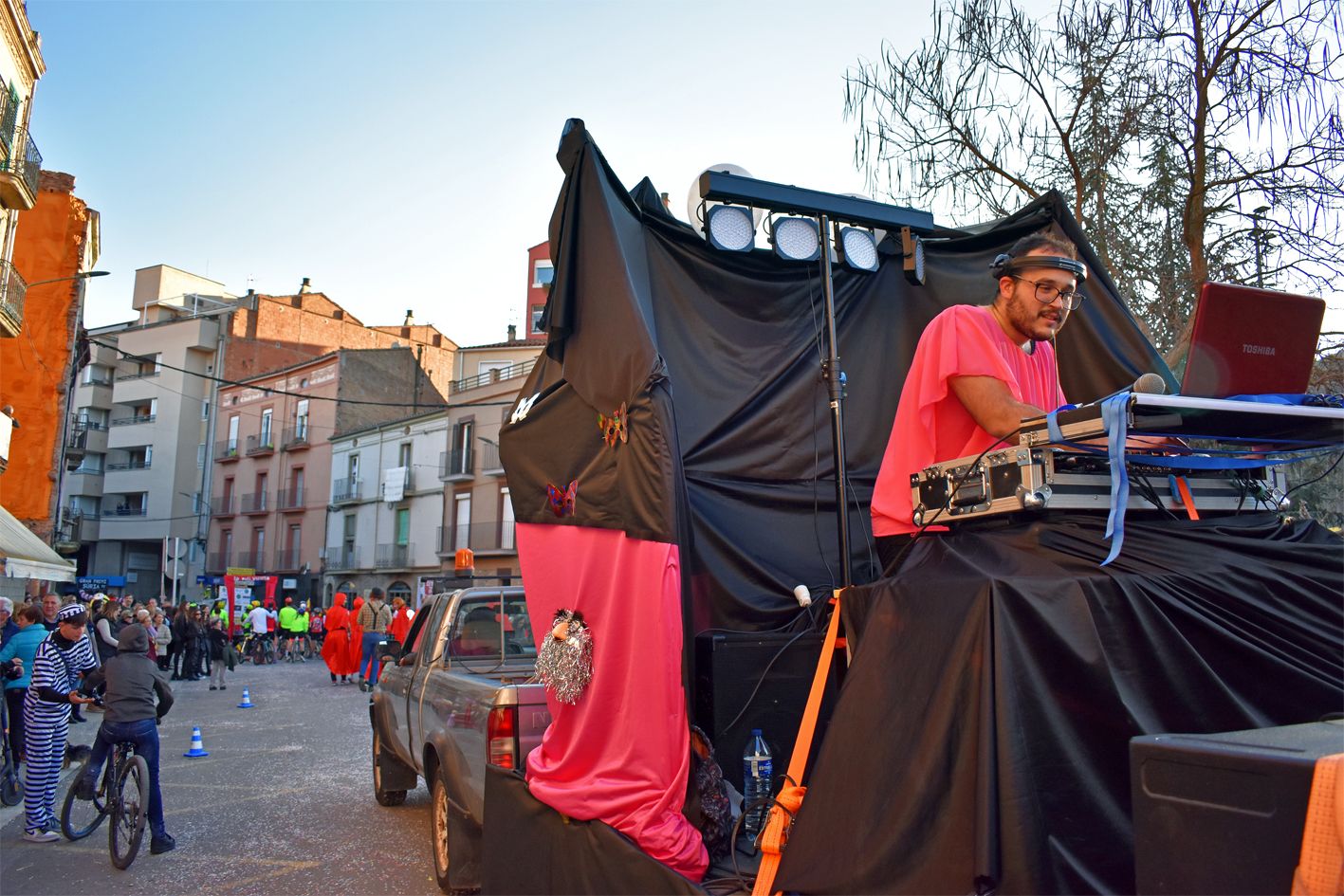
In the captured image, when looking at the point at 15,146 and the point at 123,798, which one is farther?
the point at 15,146

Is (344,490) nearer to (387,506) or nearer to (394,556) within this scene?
(387,506)

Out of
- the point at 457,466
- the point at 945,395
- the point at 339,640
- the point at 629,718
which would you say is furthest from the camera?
the point at 457,466

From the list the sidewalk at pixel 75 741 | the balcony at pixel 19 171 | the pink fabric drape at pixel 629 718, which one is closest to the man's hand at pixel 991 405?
the pink fabric drape at pixel 629 718

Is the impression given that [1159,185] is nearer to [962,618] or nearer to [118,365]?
[962,618]

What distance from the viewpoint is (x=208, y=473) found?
5347cm

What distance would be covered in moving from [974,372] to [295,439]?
1982 inches

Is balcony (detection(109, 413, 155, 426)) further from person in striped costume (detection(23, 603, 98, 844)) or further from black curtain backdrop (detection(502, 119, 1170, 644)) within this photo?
black curtain backdrop (detection(502, 119, 1170, 644))

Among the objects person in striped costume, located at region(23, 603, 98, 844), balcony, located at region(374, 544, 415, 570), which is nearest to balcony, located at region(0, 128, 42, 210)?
person in striped costume, located at region(23, 603, 98, 844)

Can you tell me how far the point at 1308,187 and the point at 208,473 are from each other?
55.3m

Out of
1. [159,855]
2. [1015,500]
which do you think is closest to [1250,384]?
[1015,500]

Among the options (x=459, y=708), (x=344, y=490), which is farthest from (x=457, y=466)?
(x=459, y=708)

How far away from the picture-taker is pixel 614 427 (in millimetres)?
3990

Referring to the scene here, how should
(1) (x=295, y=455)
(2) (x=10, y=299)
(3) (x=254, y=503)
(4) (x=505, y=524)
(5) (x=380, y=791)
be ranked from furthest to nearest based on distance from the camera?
1. (3) (x=254, y=503)
2. (1) (x=295, y=455)
3. (4) (x=505, y=524)
4. (2) (x=10, y=299)
5. (5) (x=380, y=791)

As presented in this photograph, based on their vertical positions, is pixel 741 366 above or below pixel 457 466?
below
